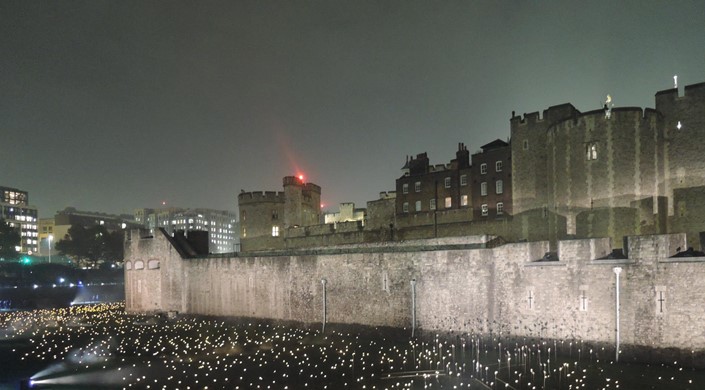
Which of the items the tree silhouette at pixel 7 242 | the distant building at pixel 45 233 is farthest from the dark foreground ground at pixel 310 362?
the distant building at pixel 45 233

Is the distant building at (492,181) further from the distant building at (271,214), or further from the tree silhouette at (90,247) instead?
the tree silhouette at (90,247)

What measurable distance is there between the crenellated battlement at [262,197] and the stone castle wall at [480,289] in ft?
78.1

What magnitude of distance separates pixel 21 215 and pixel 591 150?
151 m

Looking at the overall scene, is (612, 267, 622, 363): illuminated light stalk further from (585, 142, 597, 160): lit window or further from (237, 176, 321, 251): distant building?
(237, 176, 321, 251): distant building

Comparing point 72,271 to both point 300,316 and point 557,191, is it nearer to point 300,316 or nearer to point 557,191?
point 300,316

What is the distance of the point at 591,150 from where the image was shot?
3525 centimetres

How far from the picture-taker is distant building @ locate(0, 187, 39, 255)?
14112 cm

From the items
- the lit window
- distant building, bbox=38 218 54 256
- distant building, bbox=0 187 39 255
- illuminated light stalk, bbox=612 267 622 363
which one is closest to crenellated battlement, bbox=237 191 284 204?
the lit window

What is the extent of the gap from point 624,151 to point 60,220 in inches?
5772

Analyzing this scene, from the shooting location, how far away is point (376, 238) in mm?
52875

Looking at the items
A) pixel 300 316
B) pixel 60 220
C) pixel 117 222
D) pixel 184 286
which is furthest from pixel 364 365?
pixel 117 222

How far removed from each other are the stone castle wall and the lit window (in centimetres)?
1095

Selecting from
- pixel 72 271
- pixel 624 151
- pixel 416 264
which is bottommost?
pixel 72 271

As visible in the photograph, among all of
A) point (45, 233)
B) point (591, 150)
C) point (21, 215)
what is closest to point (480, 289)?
point (591, 150)
